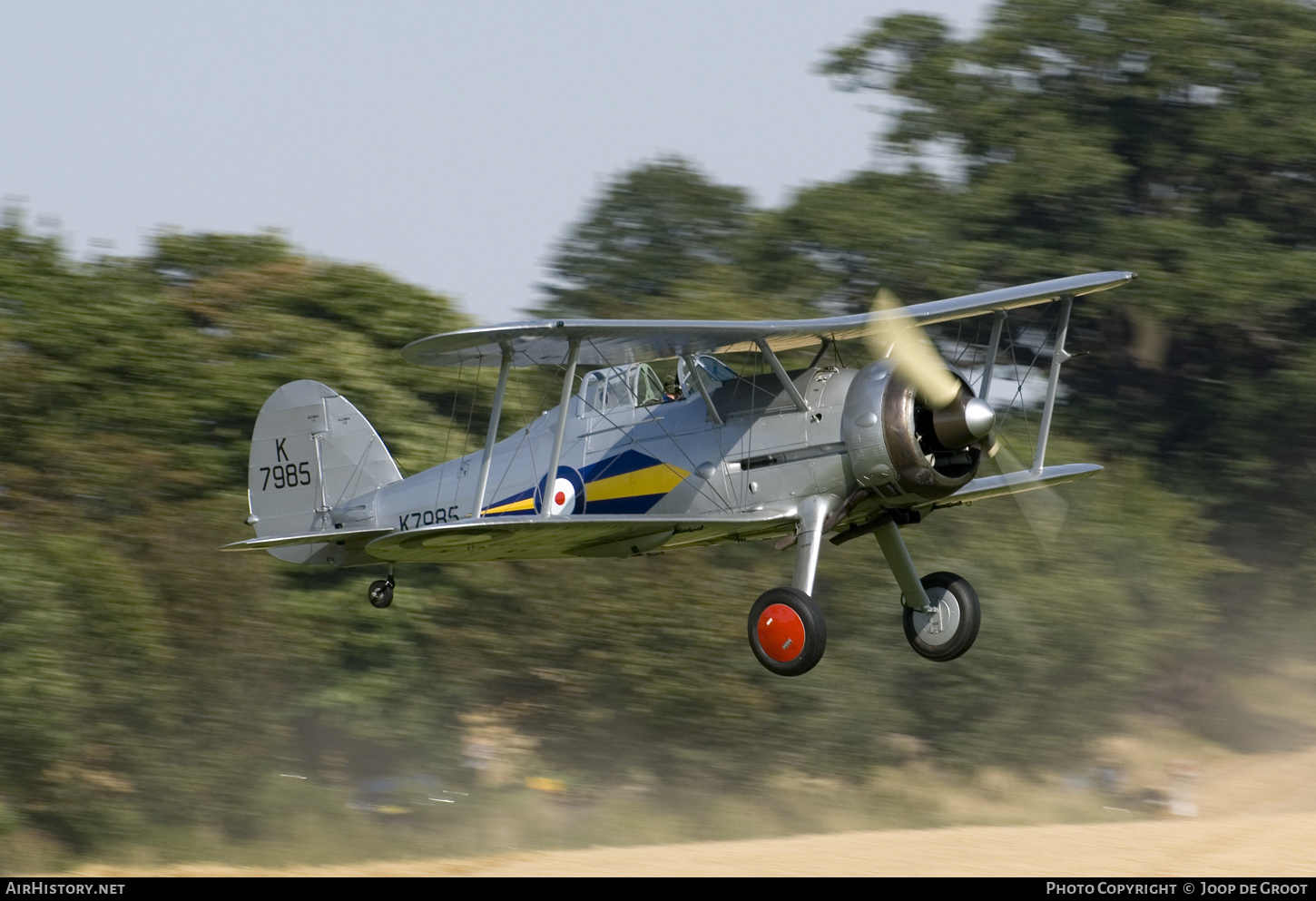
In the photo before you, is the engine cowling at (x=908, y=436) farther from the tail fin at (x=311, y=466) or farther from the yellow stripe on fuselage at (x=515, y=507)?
the tail fin at (x=311, y=466)

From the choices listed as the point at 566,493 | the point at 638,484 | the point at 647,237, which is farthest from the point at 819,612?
the point at 647,237

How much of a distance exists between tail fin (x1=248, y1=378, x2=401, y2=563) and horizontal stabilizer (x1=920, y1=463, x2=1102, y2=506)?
553 cm

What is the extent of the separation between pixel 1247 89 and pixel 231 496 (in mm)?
22928

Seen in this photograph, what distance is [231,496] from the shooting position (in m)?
24.6

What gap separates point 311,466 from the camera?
1489cm

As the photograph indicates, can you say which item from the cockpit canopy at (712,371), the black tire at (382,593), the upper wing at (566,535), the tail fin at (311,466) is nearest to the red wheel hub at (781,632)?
the upper wing at (566,535)

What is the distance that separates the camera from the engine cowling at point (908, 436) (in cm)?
1073

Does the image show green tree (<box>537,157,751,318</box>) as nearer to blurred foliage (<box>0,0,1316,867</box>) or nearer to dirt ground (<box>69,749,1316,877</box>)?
blurred foliage (<box>0,0,1316,867</box>)

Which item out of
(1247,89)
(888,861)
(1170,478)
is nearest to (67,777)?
(888,861)

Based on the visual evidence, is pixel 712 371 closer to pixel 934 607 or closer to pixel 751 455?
pixel 751 455

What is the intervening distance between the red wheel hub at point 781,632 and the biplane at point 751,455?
0.5 inches

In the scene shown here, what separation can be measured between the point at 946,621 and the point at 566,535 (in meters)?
3.11

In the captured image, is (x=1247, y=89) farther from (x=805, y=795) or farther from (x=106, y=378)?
(x=106, y=378)

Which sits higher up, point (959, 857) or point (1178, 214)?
point (1178, 214)
